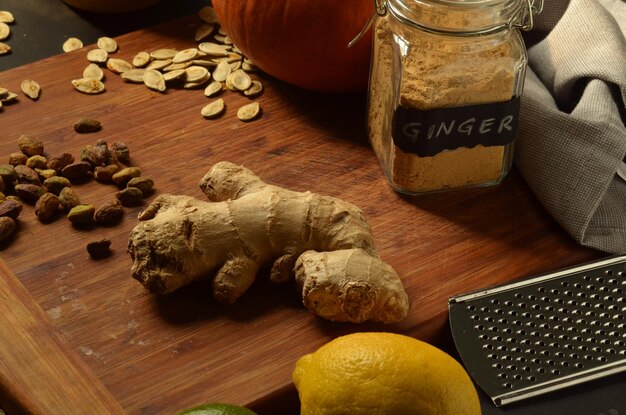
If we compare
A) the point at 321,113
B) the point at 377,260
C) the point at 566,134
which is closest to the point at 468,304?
the point at 377,260

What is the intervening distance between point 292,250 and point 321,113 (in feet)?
0.99

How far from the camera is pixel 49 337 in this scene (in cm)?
90

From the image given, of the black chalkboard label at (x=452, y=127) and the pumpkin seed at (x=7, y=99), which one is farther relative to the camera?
the pumpkin seed at (x=7, y=99)

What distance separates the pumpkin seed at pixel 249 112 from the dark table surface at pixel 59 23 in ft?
0.95

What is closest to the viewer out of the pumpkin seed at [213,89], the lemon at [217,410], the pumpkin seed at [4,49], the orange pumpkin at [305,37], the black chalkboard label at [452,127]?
the lemon at [217,410]

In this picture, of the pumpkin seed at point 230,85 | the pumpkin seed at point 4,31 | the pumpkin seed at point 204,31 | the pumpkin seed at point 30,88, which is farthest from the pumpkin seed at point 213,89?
the pumpkin seed at point 4,31

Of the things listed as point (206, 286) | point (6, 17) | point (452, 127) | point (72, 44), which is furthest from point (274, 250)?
point (6, 17)

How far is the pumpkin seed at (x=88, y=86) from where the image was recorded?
1237 mm

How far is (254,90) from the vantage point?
1245 millimetres

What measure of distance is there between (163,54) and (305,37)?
0.83 ft

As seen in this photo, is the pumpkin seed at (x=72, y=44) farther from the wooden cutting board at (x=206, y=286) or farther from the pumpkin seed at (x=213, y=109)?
the pumpkin seed at (x=213, y=109)

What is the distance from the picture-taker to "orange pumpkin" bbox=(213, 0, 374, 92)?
3.68 ft

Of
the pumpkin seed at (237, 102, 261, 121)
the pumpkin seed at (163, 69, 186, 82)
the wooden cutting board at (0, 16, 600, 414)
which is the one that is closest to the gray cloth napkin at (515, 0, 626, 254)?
the wooden cutting board at (0, 16, 600, 414)

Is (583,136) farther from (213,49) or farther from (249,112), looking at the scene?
(213,49)
